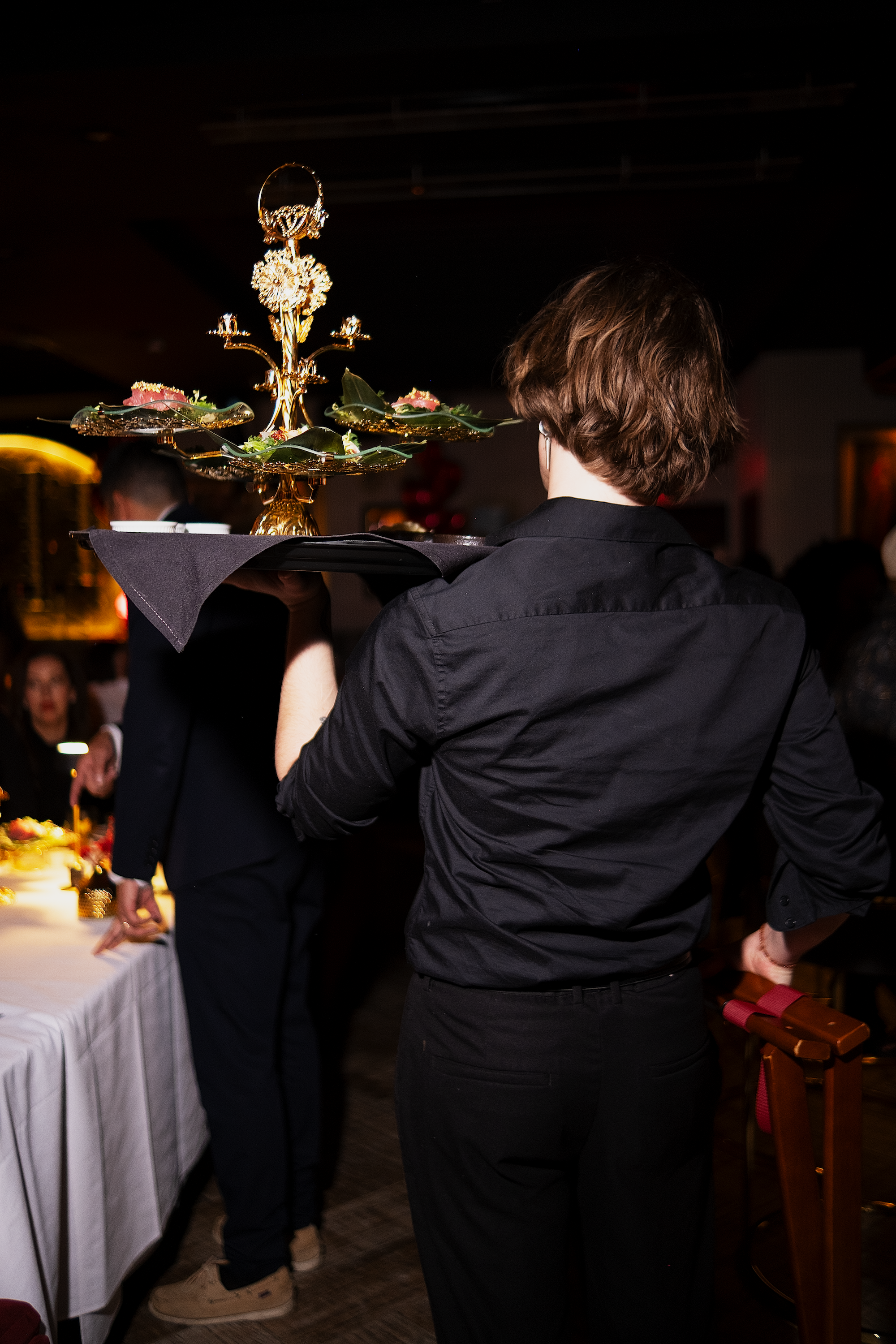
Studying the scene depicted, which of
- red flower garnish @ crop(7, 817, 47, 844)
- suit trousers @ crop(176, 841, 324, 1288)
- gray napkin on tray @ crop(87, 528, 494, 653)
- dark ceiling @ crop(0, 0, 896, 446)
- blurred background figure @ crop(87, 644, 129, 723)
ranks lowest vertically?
suit trousers @ crop(176, 841, 324, 1288)

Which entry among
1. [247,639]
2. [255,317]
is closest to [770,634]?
[247,639]

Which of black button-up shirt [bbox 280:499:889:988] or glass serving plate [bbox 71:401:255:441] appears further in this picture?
glass serving plate [bbox 71:401:255:441]

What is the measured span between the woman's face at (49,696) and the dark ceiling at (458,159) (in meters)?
1.89

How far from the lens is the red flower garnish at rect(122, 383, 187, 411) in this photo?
3.57 ft

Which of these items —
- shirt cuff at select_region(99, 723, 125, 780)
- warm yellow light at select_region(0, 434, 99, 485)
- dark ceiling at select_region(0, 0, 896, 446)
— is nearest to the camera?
shirt cuff at select_region(99, 723, 125, 780)

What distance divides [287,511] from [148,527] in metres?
0.22

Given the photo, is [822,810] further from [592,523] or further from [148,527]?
[148,527]

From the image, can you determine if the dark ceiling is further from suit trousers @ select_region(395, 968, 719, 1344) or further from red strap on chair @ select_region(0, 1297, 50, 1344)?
red strap on chair @ select_region(0, 1297, 50, 1344)

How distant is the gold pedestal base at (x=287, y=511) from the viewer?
4.00 ft

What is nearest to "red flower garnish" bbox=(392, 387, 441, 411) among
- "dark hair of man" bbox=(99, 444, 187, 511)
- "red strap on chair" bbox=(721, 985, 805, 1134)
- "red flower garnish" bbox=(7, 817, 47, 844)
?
"red strap on chair" bbox=(721, 985, 805, 1134)

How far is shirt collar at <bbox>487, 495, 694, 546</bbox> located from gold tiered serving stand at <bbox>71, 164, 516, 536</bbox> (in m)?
0.23

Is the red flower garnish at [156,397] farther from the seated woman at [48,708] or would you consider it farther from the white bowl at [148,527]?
the seated woman at [48,708]

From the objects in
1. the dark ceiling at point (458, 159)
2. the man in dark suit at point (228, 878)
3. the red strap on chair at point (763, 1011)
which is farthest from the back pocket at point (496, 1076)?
the dark ceiling at point (458, 159)

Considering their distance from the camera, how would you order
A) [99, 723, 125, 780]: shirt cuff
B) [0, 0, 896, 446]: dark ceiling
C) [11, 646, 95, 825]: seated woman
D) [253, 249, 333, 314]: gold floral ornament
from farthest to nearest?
[0, 0, 896, 446]: dark ceiling < [11, 646, 95, 825]: seated woman < [99, 723, 125, 780]: shirt cuff < [253, 249, 333, 314]: gold floral ornament
